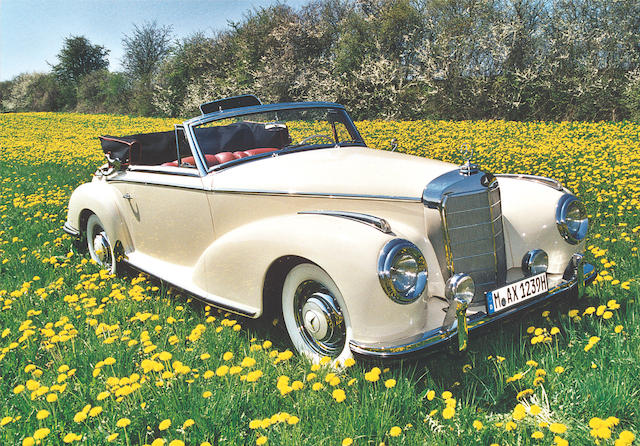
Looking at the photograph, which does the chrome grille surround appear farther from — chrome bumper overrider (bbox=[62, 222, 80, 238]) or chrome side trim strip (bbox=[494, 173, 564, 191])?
chrome bumper overrider (bbox=[62, 222, 80, 238])

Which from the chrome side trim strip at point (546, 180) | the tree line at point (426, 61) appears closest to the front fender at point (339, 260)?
the chrome side trim strip at point (546, 180)

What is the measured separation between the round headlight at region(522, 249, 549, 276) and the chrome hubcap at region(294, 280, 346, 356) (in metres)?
1.24

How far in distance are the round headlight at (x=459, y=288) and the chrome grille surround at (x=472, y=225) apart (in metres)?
0.24

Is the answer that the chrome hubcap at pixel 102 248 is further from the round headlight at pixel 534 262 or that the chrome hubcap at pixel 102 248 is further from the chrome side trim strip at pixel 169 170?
the round headlight at pixel 534 262

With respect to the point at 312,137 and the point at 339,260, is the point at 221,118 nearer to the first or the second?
the point at 312,137

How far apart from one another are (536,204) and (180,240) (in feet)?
8.13

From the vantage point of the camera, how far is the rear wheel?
14.8ft

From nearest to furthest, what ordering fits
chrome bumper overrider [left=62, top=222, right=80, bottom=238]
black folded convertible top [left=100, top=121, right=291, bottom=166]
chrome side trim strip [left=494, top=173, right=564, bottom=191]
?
chrome side trim strip [left=494, top=173, right=564, bottom=191], black folded convertible top [left=100, top=121, right=291, bottom=166], chrome bumper overrider [left=62, top=222, right=80, bottom=238]

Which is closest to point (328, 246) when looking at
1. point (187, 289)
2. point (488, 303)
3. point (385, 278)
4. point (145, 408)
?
point (385, 278)

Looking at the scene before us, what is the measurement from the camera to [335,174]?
9.65ft

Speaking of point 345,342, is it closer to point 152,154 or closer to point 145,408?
point 145,408

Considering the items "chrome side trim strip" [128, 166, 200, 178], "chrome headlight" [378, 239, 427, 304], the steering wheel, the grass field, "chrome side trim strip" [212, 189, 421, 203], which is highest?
the steering wheel

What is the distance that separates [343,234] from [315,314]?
47 centimetres

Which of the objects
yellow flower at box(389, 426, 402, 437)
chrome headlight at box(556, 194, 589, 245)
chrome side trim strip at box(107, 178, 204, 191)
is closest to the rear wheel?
chrome side trim strip at box(107, 178, 204, 191)
